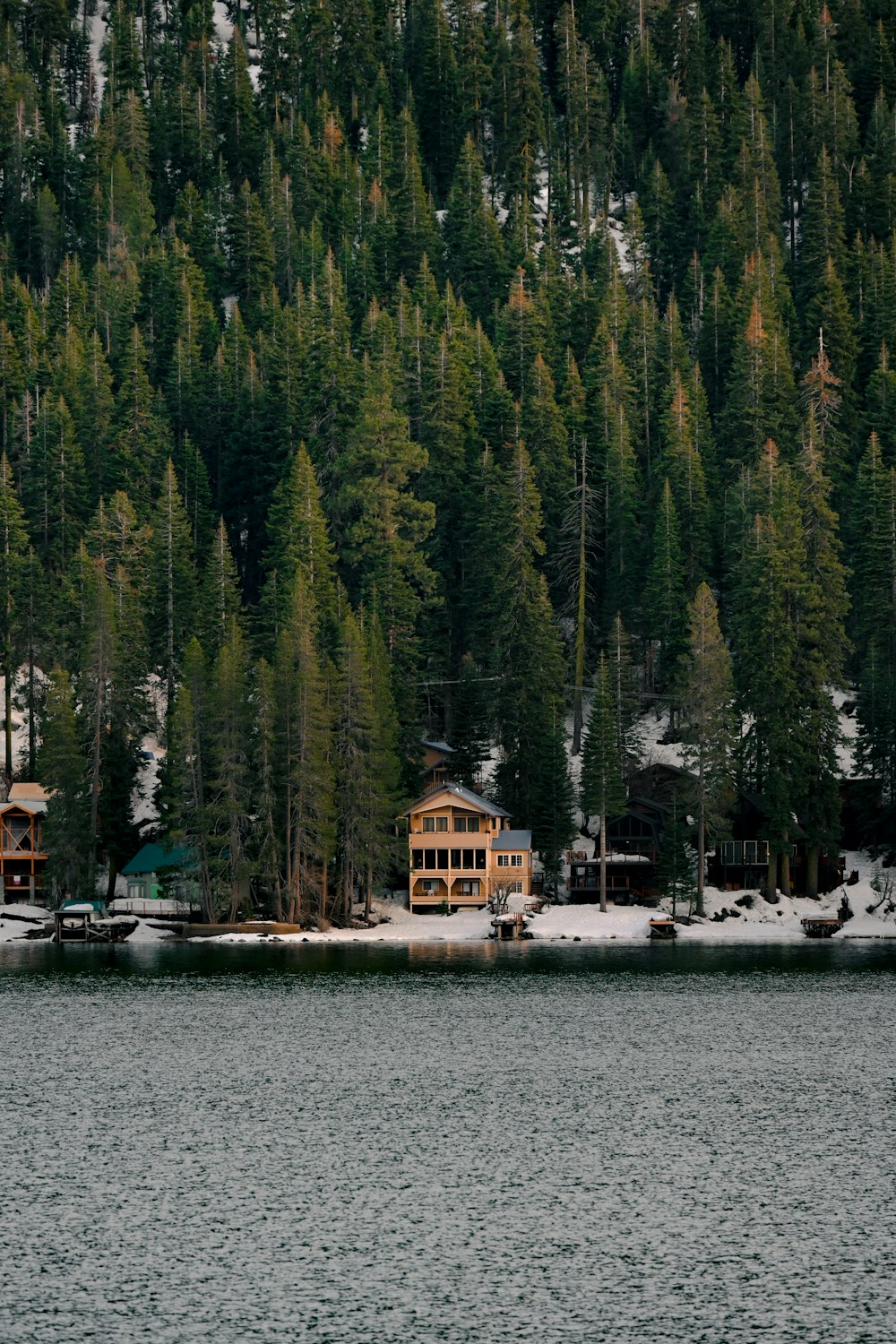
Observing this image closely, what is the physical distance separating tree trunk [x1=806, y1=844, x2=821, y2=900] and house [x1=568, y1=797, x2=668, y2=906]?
8.51 meters

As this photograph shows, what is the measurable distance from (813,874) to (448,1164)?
62436mm

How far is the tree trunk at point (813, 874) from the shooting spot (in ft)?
322

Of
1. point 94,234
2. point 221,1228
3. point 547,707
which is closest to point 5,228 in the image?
point 94,234

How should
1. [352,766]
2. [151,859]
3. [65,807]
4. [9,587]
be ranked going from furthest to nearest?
[9,587] → [151,859] → [65,807] → [352,766]

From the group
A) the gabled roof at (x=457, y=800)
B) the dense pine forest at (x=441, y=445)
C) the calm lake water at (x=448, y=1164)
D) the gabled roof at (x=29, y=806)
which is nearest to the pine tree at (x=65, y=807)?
the dense pine forest at (x=441, y=445)

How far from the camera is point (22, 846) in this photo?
105 m

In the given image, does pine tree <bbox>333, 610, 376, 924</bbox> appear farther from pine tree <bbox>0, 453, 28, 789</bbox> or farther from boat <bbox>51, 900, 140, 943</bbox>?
pine tree <bbox>0, 453, 28, 789</bbox>

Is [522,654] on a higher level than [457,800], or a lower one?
A: higher

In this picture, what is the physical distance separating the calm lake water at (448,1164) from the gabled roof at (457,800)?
3006cm

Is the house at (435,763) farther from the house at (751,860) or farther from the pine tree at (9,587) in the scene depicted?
the pine tree at (9,587)

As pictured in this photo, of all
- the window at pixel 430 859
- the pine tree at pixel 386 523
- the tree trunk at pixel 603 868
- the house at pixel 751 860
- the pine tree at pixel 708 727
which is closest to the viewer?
the tree trunk at pixel 603 868

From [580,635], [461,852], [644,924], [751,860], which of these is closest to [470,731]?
[461,852]

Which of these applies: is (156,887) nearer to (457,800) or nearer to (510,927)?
(457,800)

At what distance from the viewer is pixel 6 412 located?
5330 inches
